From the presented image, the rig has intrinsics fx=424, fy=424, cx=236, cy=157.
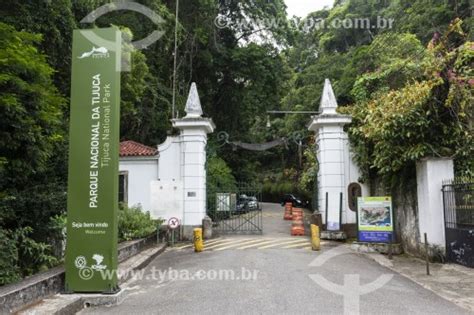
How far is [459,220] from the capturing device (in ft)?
32.7

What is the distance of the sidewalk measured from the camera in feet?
24.5

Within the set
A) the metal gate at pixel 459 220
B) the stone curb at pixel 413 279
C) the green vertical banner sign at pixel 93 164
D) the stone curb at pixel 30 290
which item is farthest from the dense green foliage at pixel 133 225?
the metal gate at pixel 459 220

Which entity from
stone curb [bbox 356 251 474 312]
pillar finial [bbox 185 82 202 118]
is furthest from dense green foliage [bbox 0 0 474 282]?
stone curb [bbox 356 251 474 312]

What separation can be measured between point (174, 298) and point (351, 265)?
15.8 feet

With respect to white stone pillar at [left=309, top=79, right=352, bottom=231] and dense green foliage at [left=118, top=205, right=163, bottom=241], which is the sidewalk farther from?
dense green foliage at [left=118, top=205, right=163, bottom=241]

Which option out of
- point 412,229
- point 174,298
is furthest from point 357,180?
point 174,298

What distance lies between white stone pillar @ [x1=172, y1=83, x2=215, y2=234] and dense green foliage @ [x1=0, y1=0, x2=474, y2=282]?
56.8 inches

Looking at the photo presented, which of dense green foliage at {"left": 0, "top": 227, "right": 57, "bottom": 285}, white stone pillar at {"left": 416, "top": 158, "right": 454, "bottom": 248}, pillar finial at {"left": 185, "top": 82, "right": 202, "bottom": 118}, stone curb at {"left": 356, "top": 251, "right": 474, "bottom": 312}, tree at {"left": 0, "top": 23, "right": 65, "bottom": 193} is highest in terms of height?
pillar finial at {"left": 185, "top": 82, "right": 202, "bottom": 118}

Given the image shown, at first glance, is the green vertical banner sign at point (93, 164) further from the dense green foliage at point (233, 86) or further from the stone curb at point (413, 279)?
the stone curb at point (413, 279)

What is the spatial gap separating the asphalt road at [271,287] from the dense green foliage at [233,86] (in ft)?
7.58

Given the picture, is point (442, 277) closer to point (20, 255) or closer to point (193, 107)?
point (20, 255)

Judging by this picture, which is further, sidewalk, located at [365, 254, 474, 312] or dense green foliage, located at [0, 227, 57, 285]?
sidewalk, located at [365, 254, 474, 312]

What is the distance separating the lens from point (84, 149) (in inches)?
298

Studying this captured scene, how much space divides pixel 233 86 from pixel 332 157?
14.8 metres
